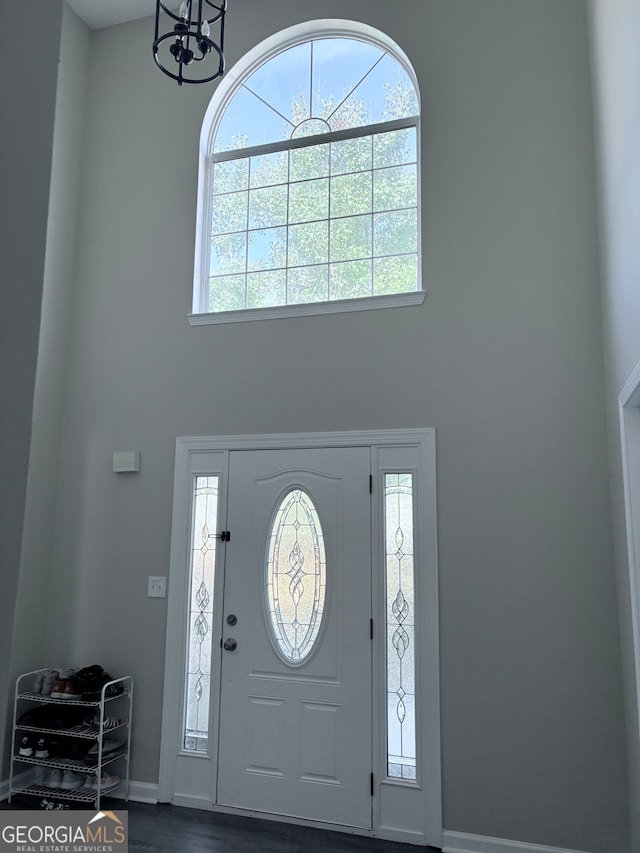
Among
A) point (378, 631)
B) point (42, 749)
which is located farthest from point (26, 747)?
point (378, 631)

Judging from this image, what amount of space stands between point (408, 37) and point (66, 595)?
403 cm

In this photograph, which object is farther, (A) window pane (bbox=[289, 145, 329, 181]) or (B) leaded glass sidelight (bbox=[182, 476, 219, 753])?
(A) window pane (bbox=[289, 145, 329, 181])

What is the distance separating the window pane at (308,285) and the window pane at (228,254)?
387mm

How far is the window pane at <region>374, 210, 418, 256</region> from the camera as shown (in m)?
3.96

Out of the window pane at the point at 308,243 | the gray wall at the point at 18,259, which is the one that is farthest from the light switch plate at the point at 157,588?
the gray wall at the point at 18,259

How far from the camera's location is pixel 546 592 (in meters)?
3.30

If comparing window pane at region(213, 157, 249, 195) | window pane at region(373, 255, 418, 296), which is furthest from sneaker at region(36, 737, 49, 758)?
window pane at region(213, 157, 249, 195)

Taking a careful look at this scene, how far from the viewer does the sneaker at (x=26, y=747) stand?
12.3 ft

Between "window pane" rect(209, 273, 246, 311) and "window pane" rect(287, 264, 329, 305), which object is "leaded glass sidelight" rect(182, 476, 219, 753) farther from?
"window pane" rect(287, 264, 329, 305)

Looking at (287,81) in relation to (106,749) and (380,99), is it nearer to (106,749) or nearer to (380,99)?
(380,99)

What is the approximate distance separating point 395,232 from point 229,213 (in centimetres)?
116

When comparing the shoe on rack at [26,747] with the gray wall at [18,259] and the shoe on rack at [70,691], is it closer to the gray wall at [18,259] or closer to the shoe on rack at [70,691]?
the shoe on rack at [70,691]

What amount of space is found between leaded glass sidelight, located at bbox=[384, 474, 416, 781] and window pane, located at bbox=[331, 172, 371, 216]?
170 cm

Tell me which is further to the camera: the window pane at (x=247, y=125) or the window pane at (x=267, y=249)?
the window pane at (x=247, y=125)
